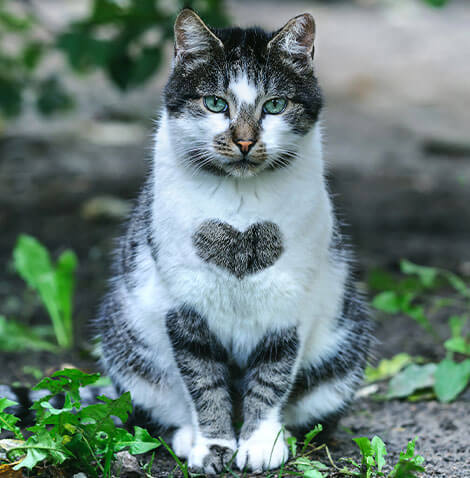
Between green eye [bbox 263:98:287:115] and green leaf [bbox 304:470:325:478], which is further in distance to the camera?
green eye [bbox 263:98:287:115]

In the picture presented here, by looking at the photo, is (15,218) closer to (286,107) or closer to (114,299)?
(114,299)

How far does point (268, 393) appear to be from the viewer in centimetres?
242

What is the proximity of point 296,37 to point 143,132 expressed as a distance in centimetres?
534

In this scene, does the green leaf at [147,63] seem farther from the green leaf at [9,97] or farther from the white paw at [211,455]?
the white paw at [211,455]

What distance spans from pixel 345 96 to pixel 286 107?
662 centimetres

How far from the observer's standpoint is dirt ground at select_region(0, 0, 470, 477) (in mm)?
3098

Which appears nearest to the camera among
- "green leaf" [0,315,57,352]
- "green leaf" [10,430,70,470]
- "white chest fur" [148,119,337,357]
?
"green leaf" [10,430,70,470]

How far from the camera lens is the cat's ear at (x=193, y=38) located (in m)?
2.27

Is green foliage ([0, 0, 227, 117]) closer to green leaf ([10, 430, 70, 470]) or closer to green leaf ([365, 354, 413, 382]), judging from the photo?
green leaf ([365, 354, 413, 382])

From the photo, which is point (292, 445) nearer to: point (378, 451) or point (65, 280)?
point (378, 451)

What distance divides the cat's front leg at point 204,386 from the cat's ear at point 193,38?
847mm

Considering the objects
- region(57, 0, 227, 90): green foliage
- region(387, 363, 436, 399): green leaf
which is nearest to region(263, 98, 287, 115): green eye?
region(387, 363, 436, 399): green leaf

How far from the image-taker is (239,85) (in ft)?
7.38

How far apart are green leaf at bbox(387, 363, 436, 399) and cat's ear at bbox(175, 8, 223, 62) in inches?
67.6
